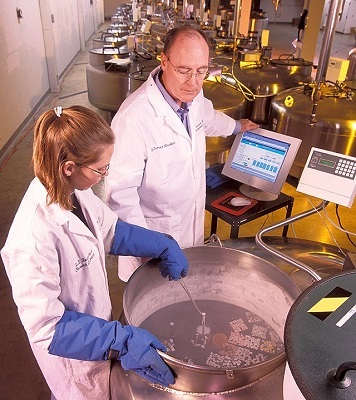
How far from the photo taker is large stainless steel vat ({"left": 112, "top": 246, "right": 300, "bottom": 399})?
1101 mm

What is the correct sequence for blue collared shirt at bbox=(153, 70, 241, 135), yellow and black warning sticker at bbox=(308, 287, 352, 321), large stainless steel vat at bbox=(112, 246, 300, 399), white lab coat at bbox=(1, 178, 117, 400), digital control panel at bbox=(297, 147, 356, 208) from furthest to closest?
blue collared shirt at bbox=(153, 70, 241, 135)
digital control panel at bbox=(297, 147, 356, 208)
large stainless steel vat at bbox=(112, 246, 300, 399)
white lab coat at bbox=(1, 178, 117, 400)
yellow and black warning sticker at bbox=(308, 287, 352, 321)

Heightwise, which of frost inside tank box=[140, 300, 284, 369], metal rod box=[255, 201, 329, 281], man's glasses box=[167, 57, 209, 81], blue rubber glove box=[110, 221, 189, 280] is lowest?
frost inside tank box=[140, 300, 284, 369]

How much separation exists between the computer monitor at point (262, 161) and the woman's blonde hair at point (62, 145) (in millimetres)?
868

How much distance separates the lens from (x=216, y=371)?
82 centimetres

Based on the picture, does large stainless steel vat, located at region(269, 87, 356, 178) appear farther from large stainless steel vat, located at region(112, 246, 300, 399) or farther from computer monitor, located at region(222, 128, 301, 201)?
large stainless steel vat, located at region(112, 246, 300, 399)

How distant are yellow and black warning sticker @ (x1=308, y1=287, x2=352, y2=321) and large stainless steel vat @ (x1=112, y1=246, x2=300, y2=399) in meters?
0.37

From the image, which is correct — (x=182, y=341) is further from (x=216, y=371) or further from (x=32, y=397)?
(x=32, y=397)

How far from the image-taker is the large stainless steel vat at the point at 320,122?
2.32 m

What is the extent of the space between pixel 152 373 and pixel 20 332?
1.36m

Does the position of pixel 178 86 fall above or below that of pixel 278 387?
above

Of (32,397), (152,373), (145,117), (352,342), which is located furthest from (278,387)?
(32,397)

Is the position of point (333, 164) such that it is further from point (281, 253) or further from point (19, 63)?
point (19, 63)

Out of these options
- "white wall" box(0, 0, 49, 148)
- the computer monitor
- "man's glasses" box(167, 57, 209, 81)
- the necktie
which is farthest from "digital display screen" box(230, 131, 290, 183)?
"white wall" box(0, 0, 49, 148)

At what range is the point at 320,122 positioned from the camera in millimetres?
2334
